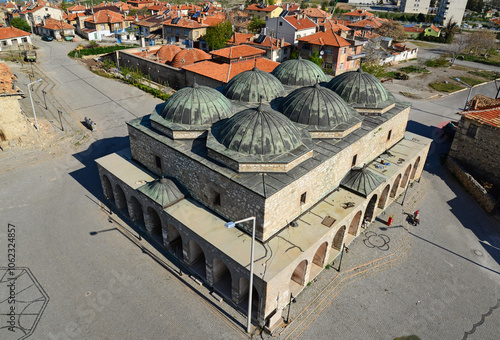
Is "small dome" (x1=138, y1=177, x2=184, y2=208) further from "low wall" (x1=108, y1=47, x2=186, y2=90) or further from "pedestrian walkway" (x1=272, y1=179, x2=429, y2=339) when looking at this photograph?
"low wall" (x1=108, y1=47, x2=186, y2=90)

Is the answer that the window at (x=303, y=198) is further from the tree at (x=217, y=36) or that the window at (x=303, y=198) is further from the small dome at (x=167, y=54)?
the tree at (x=217, y=36)

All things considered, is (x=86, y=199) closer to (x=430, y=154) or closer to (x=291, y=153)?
(x=291, y=153)

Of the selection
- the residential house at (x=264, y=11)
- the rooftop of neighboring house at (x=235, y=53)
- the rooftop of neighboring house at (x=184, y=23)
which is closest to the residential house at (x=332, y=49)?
the rooftop of neighboring house at (x=235, y=53)

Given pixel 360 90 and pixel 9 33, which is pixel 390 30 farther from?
pixel 9 33

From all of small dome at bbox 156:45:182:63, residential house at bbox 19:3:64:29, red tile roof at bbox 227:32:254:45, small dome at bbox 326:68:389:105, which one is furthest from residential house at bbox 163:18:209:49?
small dome at bbox 326:68:389:105

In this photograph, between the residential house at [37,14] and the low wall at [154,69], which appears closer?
the low wall at [154,69]

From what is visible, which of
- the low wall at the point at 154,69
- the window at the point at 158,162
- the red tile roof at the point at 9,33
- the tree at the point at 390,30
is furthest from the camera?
the tree at the point at 390,30

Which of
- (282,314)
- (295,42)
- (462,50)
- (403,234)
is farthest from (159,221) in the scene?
(462,50)
